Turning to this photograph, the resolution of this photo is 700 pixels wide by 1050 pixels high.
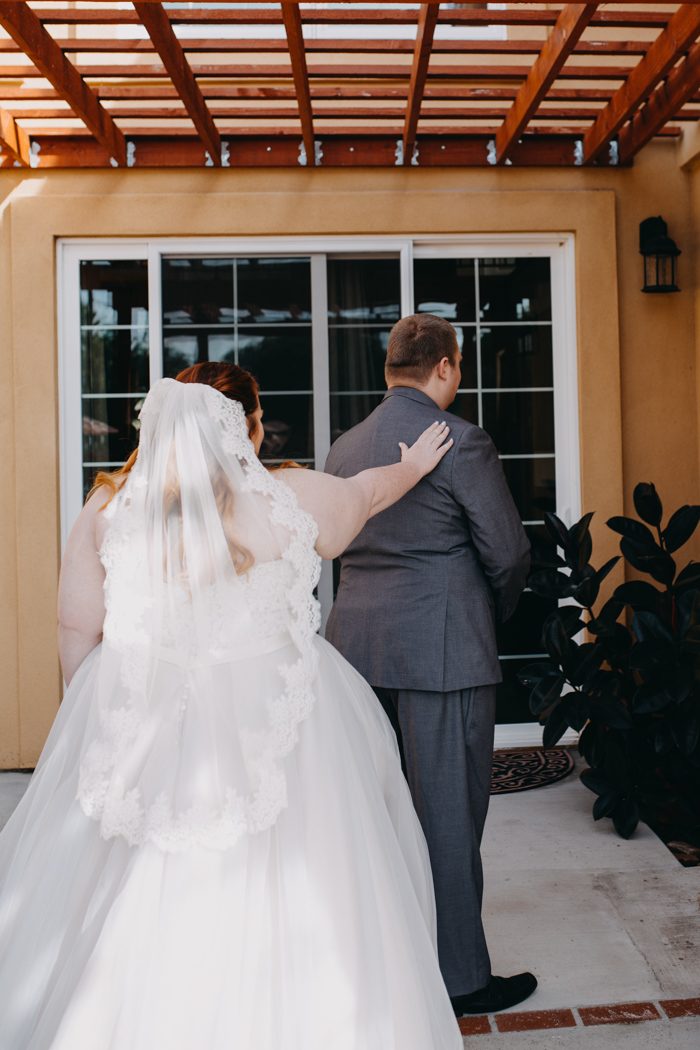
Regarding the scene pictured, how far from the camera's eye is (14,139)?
14.1ft

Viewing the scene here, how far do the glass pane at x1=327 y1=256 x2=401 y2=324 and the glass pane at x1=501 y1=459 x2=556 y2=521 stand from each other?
0.95m

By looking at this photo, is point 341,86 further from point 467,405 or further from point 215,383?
point 215,383

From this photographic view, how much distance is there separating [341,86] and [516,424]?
1.75 meters

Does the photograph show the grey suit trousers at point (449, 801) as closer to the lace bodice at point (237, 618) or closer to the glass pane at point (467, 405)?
the lace bodice at point (237, 618)

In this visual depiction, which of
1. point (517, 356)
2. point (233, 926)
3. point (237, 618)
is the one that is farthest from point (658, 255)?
point (233, 926)

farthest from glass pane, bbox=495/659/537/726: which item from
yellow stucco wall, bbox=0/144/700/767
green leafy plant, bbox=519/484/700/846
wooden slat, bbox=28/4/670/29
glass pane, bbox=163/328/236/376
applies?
wooden slat, bbox=28/4/670/29

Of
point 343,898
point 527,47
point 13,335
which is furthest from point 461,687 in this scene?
point 13,335

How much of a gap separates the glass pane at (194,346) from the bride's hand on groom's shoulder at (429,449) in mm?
2511

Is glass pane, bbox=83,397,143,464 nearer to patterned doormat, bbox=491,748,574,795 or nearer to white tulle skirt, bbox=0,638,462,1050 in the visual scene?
patterned doormat, bbox=491,748,574,795

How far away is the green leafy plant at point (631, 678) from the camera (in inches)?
138

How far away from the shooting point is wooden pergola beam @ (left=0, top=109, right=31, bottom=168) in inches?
164

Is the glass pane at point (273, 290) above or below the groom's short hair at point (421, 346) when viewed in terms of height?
above

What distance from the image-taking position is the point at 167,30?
10.8ft

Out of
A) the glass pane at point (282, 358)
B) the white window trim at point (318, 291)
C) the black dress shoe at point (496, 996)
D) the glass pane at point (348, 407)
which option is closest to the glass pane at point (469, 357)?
the white window trim at point (318, 291)
